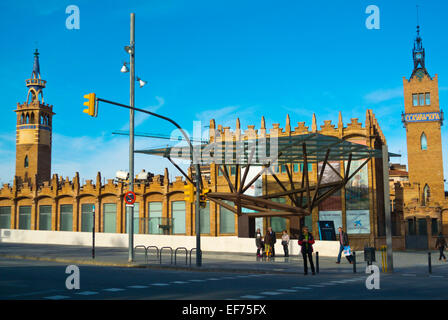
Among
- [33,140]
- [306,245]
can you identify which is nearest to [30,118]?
[33,140]

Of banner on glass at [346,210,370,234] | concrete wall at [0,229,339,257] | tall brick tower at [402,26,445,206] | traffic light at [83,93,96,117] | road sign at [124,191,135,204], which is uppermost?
tall brick tower at [402,26,445,206]

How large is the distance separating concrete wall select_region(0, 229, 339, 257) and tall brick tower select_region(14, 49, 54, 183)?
94.4 feet

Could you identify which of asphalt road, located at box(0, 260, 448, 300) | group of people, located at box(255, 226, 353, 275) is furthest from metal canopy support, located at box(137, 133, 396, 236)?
asphalt road, located at box(0, 260, 448, 300)

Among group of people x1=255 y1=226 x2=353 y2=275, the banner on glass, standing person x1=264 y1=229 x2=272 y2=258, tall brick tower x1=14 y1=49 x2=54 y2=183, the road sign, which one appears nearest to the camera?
group of people x1=255 y1=226 x2=353 y2=275

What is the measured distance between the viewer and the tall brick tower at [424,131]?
60906mm

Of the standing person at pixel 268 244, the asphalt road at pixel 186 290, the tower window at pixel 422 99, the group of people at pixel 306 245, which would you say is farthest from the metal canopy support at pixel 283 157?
the tower window at pixel 422 99

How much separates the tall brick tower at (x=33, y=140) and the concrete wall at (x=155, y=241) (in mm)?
28758

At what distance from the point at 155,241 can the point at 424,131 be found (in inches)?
1598

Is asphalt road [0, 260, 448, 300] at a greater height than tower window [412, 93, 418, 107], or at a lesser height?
lesser

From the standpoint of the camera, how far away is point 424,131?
62.1m

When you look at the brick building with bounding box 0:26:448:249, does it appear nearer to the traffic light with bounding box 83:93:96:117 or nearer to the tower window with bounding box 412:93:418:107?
the tower window with bounding box 412:93:418:107

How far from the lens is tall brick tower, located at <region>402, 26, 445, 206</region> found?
6091 cm
